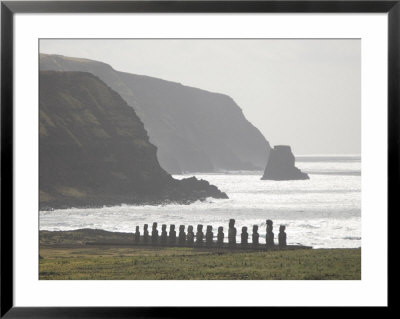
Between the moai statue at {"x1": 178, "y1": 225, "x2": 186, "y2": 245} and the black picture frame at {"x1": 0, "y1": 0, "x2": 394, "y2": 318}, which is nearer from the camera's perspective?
the black picture frame at {"x1": 0, "y1": 0, "x2": 394, "y2": 318}

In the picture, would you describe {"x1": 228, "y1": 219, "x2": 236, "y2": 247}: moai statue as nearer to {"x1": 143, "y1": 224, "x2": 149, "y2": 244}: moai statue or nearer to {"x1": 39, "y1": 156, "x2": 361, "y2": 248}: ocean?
{"x1": 39, "y1": 156, "x2": 361, "y2": 248}: ocean

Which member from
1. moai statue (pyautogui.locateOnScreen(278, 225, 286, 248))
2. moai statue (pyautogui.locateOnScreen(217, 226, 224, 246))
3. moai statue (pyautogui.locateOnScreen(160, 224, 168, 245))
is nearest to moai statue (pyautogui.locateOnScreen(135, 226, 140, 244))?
moai statue (pyautogui.locateOnScreen(160, 224, 168, 245))

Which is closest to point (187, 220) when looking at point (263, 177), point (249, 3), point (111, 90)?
point (263, 177)

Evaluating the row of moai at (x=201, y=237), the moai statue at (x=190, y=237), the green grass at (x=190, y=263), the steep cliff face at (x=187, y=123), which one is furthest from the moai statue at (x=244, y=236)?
the steep cliff face at (x=187, y=123)

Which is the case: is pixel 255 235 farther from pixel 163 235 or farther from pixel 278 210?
pixel 163 235

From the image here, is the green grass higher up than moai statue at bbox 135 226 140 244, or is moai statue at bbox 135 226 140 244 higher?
moai statue at bbox 135 226 140 244

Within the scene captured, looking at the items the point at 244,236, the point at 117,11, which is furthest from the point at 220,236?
the point at 117,11

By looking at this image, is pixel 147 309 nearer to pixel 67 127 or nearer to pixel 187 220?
pixel 187 220
